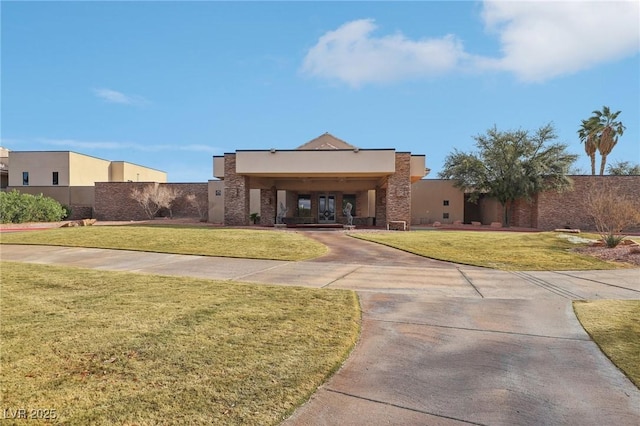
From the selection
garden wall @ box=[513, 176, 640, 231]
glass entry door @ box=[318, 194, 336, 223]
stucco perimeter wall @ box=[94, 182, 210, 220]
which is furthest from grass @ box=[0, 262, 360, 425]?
stucco perimeter wall @ box=[94, 182, 210, 220]

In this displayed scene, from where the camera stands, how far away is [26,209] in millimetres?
26750

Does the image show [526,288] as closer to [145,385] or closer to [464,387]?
[464,387]

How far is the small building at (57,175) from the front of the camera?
38.2 metres

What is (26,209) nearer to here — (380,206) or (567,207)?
(380,206)

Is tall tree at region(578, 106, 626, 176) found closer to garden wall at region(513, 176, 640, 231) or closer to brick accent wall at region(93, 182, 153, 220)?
garden wall at region(513, 176, 640, 231)

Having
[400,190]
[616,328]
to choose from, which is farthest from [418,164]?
[616,328]

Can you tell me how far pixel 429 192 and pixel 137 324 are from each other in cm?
2972

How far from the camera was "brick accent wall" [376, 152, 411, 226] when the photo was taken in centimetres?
2345

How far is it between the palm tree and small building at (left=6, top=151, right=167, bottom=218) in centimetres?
5239

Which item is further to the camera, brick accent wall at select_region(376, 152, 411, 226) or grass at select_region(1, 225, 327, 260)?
brick accent wall at select_region(376, 152, 411, 226)

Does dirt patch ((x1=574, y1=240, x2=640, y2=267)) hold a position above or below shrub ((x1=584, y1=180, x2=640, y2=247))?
below

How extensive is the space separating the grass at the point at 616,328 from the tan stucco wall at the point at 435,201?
2566 cm

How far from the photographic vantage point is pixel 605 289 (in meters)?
7.95

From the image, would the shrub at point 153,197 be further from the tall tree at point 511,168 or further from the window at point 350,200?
the tall tree at point 511,168
